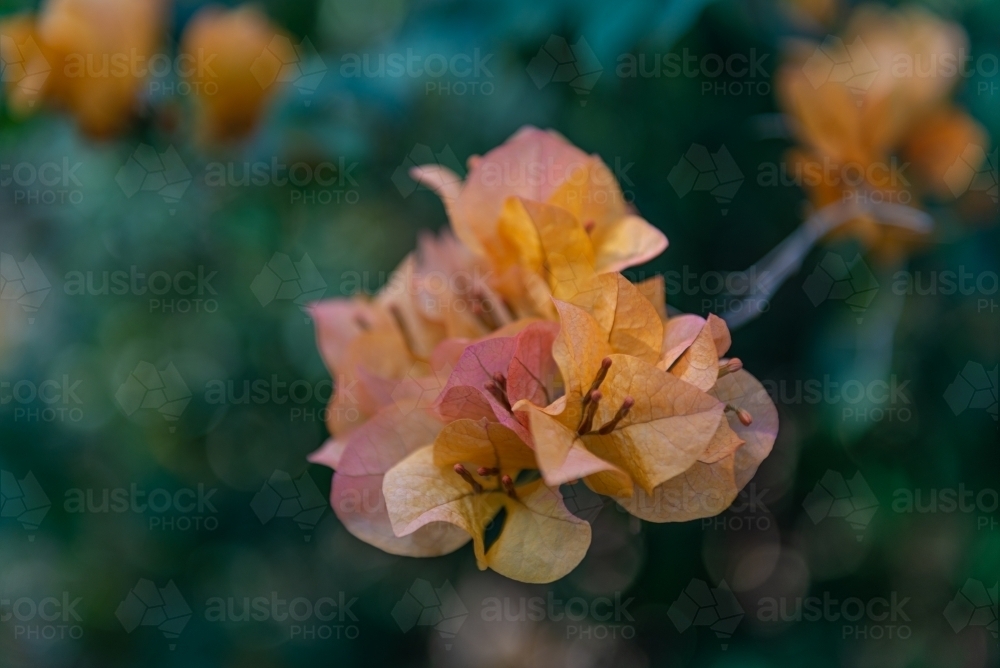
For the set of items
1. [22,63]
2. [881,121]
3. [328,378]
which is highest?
[22,63]

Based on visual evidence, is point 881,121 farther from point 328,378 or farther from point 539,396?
point 328,378

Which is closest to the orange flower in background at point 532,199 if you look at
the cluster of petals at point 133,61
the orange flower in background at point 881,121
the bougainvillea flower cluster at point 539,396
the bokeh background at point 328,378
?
the bougainvillea flower cluster at point 539,396

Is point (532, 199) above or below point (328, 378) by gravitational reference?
above

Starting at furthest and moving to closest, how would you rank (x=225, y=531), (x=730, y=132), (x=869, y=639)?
(x=225, y=531) → (x=869, y=639) → (x=730, y=132)

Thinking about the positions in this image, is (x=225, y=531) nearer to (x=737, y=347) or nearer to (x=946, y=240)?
(x=737, y=347)

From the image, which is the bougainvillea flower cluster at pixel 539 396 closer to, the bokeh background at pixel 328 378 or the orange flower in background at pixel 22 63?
the bokeh background at pixel 328 378

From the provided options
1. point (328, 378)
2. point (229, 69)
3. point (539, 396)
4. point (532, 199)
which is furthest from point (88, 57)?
point (539, 396)

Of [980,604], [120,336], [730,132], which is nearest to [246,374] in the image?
[120,336]
